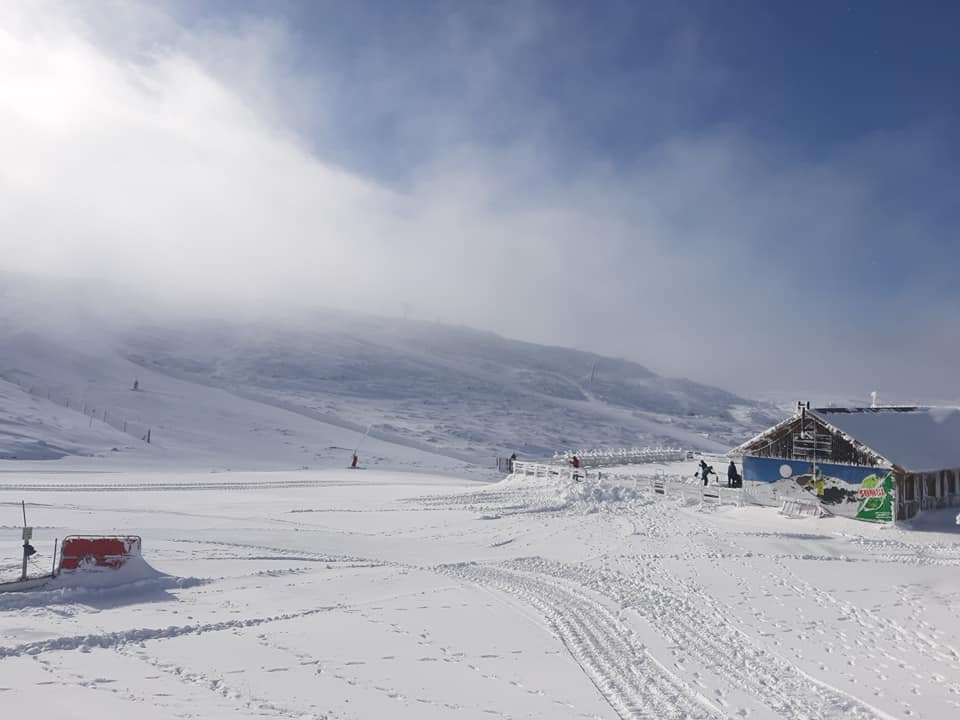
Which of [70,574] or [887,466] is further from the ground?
[887,466]

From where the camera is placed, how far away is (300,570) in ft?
55.2

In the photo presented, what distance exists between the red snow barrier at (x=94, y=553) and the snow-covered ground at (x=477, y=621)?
482 mm

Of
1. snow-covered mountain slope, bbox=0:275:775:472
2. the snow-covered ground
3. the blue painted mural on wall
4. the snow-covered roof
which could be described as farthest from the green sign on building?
snow-covered mountain slope, bbox=0:275:775:472

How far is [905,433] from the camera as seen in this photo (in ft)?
99.2

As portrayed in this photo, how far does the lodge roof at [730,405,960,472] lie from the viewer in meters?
27.8

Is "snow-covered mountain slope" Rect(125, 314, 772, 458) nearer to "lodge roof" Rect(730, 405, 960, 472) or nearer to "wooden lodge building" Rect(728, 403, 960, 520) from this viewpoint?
"wooden lodge building" Rect(728, 403, 960, 520)

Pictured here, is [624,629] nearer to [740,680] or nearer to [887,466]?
[740,680]

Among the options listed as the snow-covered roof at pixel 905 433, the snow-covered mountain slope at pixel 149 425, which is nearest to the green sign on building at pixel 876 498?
the snow-covered roof at pixel 905 433

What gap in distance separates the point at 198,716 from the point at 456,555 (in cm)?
1168

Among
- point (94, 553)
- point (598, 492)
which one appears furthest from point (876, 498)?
point (94, 553)

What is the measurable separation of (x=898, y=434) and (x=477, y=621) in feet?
80.2

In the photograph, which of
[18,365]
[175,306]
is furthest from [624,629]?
[175,306]

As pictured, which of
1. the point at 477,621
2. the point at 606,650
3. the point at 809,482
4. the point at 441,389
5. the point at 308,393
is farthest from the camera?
the point at 441,389

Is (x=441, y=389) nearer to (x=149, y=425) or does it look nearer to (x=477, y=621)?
(x=149, y=425)
